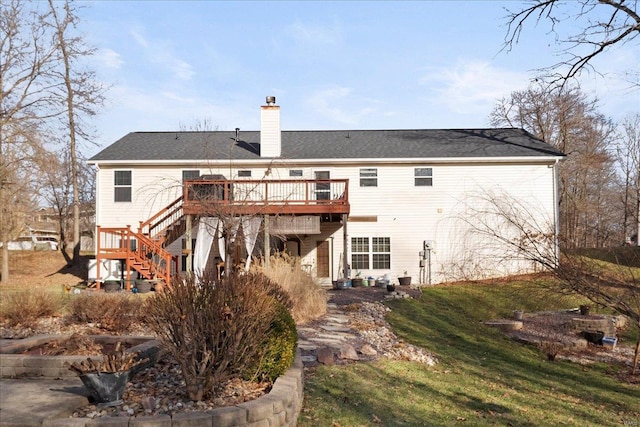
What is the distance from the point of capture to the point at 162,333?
16.4ft

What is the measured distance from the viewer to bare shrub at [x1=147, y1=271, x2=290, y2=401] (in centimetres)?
493

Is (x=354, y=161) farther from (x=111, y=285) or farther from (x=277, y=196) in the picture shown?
(x=111, y=285)

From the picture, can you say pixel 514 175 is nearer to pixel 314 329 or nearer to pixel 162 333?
pixel 314 329

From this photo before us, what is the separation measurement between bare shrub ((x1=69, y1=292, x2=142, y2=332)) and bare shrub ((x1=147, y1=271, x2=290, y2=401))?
3686mm

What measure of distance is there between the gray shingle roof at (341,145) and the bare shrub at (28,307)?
9858 millimetres

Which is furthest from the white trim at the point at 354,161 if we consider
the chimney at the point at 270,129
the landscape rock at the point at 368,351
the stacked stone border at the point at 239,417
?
the stacked stone border at the point at 239,417

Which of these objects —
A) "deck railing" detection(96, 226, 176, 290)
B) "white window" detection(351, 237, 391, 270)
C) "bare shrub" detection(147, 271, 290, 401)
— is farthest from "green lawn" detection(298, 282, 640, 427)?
"deck railing" detection(96, 226, 176, 290)

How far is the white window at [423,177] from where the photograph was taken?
20.1 m

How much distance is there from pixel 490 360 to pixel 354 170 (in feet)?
37.3

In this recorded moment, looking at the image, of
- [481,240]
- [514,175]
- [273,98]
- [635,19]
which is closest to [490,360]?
[635,19]

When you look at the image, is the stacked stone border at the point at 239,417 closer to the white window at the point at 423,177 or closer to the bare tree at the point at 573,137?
the white window at the point at 423,177

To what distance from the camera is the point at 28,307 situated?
9.16m

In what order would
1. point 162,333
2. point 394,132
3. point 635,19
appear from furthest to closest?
1. point 394,132
2. point 635,19
3. point 162,333

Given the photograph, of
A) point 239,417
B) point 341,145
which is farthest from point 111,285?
point 239,417
